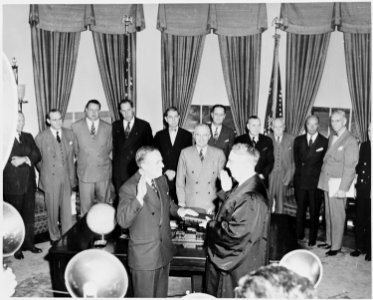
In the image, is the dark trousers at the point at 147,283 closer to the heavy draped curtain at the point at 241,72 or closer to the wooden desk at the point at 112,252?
the wooden desk at the point at 112,252

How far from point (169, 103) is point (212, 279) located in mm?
4179

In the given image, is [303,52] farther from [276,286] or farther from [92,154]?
[276,286]

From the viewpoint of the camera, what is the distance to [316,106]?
695 cm

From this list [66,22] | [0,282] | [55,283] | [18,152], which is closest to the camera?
[0,282]

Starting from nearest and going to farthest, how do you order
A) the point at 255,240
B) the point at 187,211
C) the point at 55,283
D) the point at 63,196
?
the point at 255,240
the point at 55,283
the point at 187,211
the point at 63,196

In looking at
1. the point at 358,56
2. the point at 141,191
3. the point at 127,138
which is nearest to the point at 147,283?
the point at 141,191

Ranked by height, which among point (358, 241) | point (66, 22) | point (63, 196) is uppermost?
point (66, 22)

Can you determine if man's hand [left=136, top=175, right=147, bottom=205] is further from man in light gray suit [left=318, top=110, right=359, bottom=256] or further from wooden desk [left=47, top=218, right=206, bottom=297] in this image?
A: man in light gray suit [left=318, top=110, right=359, bottom=256]

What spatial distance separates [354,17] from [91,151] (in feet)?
13.3

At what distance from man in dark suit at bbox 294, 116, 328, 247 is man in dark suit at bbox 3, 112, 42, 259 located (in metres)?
3.12

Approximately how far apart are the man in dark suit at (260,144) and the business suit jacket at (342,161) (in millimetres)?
635

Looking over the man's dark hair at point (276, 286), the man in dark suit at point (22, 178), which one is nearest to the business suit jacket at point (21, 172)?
the man in dark suit at point (22, 178)

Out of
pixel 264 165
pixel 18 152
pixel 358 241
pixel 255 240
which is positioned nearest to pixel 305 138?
pixel 264 165

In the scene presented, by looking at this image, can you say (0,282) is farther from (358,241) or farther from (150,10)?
(150,10)
